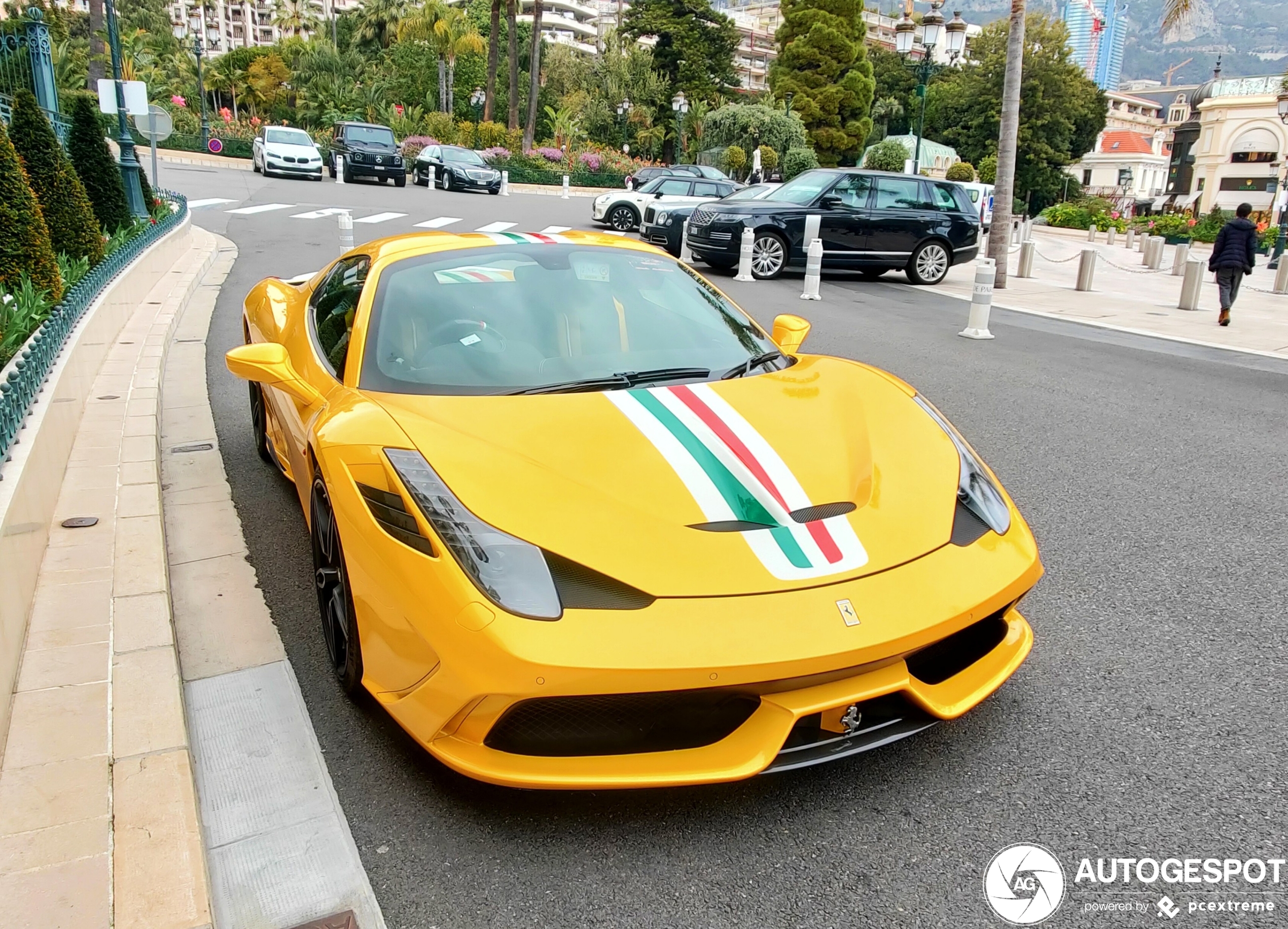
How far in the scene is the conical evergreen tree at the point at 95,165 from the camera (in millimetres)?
11367

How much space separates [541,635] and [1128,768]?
65.5 inches

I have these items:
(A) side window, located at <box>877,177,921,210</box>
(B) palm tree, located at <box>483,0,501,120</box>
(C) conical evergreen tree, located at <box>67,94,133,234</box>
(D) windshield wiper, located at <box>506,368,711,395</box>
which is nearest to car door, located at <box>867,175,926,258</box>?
(A) side window, located at <box>877,177,921,210</box>

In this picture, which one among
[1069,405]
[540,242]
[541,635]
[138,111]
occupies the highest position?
[138,111]

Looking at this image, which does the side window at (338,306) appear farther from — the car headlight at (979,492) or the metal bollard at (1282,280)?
the metal bollard at (1282,280)

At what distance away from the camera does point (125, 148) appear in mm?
13938

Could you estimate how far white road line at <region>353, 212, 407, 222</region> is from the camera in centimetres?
1967

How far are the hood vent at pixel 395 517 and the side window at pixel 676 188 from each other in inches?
792

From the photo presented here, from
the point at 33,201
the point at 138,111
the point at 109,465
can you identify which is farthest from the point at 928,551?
the point at 138,111

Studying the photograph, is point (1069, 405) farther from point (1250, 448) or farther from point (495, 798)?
point (495, 798)

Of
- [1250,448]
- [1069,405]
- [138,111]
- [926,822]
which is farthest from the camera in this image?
[138,111]

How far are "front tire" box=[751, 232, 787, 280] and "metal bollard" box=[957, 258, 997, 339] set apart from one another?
473 centimetres

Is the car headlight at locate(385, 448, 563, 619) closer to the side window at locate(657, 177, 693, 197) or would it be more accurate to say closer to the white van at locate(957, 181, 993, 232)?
the side window at locate(657, 177, 693, 197)

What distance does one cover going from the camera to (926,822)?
2.44 m

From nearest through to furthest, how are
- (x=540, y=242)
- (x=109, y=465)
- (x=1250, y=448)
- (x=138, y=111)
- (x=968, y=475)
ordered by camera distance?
(x=968, y=475)
(x=540, y=242)
(x=109, y=465)
(x=1250, y=448)
(x=138, y=111)
